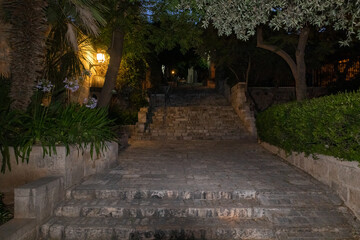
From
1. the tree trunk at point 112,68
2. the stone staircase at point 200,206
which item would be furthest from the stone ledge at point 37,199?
the tree trunk at point 112,68

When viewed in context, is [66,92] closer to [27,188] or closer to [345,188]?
[27,188]

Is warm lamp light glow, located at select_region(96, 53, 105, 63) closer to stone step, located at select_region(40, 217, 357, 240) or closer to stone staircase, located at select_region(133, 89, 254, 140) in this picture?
stone staircase, located at select_region(133, 89, 254, 140)

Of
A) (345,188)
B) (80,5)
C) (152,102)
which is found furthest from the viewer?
(152,102)

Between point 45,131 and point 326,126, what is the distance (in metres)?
5.63

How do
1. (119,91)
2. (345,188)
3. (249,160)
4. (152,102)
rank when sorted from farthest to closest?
1. (152,102)
2. (119,91)
3. (249,160)
4. (345,188)

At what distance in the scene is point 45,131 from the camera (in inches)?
196

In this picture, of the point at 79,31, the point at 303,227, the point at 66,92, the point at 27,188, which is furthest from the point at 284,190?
the point at 79,31

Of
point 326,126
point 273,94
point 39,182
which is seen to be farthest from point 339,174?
point 273,94

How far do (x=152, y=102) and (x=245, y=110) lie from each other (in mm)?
7179

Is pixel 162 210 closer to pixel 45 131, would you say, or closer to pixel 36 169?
pixel 36 169

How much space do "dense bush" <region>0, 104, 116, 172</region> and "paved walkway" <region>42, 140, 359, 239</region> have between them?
996 millimetres

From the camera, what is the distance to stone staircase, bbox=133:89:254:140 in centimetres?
1347

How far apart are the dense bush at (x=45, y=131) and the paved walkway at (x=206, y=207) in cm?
100

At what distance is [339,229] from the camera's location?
12.8 ft
